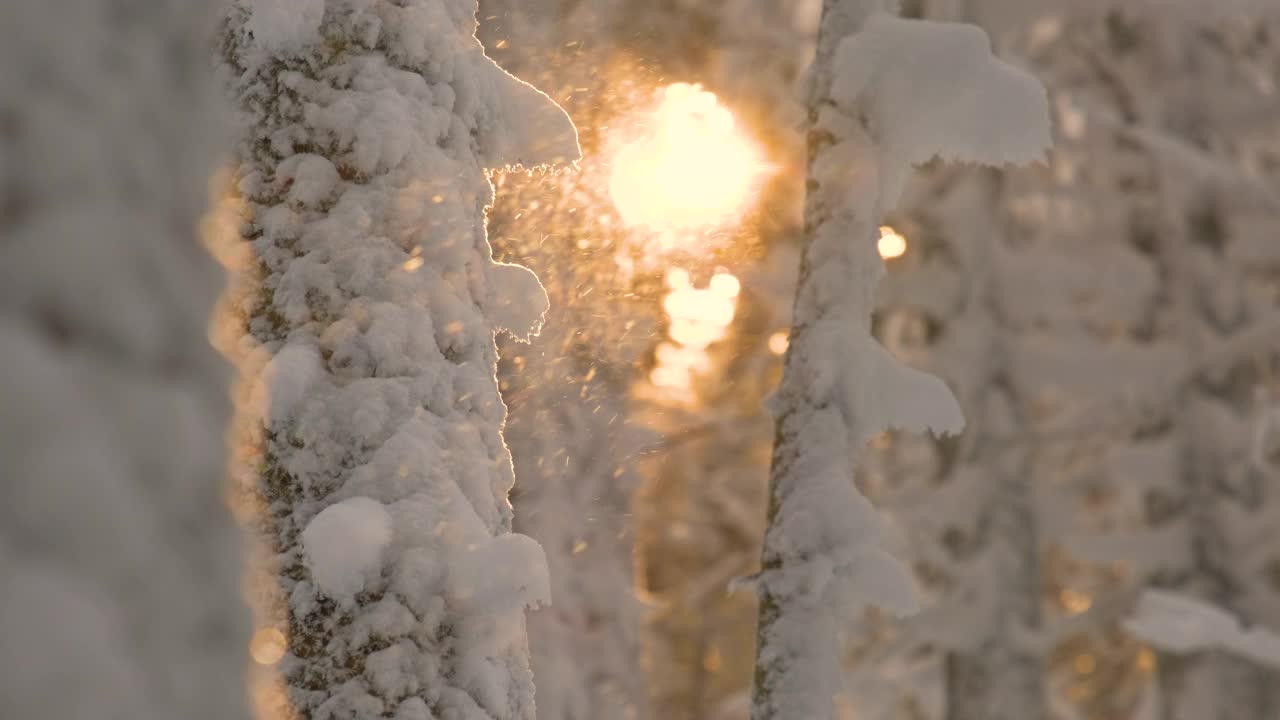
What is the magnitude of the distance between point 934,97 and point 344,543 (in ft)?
10.9

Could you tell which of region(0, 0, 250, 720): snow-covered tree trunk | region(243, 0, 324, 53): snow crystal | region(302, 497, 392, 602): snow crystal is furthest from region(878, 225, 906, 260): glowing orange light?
region(0, 0, 250, 720): snow-covered tree trunk

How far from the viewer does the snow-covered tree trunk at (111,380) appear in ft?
2.00

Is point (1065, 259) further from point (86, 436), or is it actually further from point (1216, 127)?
point (86, 436)

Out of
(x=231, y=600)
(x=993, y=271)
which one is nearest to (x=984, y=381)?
(x=993, y=271)

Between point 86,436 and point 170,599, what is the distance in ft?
0.32

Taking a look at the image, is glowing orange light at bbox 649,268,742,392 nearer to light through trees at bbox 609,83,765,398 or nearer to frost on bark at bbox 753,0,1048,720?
light through trees at bbox 609,83,765,398

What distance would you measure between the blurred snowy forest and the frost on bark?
0.02 m

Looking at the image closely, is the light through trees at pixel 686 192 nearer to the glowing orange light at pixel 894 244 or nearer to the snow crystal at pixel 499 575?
the glowing orange light at pixel 894 244

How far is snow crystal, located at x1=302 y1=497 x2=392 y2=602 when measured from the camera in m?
3.23

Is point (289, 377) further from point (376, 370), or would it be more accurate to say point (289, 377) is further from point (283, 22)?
point (283, 22)

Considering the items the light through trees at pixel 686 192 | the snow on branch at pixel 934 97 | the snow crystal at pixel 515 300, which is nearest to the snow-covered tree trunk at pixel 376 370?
the snow crystal at pixel 515 300

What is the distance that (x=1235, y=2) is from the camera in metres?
9.51

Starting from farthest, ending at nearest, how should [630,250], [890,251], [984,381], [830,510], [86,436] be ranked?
1. [890,251]
2. [984,381]
3. [630,250]
4. [830,510]
5. [86,436]

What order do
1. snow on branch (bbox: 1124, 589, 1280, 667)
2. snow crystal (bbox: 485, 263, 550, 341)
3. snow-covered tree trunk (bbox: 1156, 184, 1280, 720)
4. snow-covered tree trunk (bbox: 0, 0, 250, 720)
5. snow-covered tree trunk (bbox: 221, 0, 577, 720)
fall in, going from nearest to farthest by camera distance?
Answer: snow-covered tree trunk (bbox: 0, 0, 250, 720) → snow-covered tree trunk (bbox: 221, 0, 577, 720) → snow crystal (bbox: 485, 263, 550, 341) → snow on branch (bbox: 1124, 589, 1280, 667) → snow-covered tree trunk (bbox: 1156, 184, 1280, 720)
